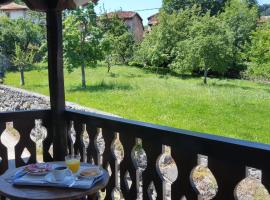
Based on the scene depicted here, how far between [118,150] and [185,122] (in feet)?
11.8

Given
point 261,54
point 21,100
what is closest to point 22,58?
point 21,100

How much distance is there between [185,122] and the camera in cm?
812

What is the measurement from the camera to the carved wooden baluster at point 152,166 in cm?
174

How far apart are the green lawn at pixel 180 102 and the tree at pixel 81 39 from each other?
3.43 ft

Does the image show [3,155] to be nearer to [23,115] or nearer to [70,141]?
[23,115]

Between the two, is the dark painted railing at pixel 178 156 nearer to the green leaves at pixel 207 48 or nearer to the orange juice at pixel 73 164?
the orange juice at pixel 73 164

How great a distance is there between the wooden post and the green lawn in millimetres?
5237

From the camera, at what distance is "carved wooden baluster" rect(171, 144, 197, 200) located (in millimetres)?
1562

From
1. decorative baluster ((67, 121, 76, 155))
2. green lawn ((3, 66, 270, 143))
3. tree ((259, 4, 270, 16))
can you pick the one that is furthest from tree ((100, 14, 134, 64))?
decorative baluster ((67, 121, 76, 155))

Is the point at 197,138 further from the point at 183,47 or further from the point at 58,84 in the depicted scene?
the point at 183,47

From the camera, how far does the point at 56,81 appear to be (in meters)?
2.46

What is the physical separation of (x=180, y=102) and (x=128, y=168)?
8574 millimetres

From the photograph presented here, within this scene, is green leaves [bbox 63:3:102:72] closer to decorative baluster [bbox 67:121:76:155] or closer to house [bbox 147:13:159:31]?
house [bbox 147:13:159:31]

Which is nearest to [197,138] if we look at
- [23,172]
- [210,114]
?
[23,172]
